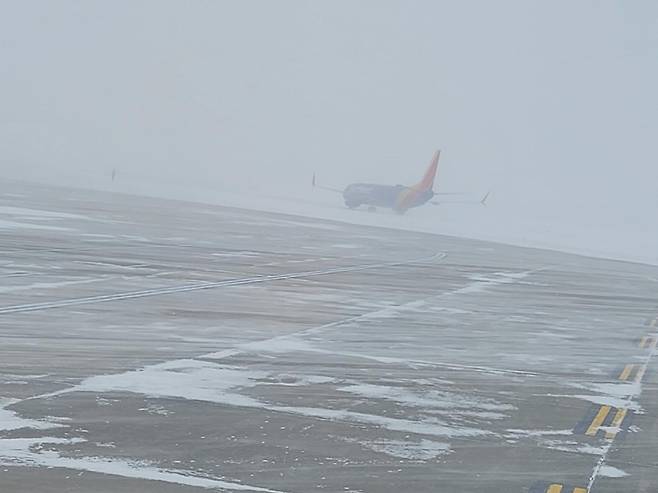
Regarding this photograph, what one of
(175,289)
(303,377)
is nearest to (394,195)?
(175,289)

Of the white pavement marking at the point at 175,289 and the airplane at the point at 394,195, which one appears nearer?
the white pavement marking at the point at 175,289

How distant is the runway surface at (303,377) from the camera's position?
16.3 m

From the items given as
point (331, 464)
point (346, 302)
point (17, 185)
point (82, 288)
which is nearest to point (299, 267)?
point (346, 302)

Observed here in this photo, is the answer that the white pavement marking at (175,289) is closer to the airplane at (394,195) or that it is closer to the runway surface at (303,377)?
the runway surface at (303,377)

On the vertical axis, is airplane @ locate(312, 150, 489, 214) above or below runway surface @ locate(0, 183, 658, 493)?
above

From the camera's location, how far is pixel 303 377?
23.4 m

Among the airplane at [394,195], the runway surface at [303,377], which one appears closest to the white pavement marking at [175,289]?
the runway surface at [303,377]

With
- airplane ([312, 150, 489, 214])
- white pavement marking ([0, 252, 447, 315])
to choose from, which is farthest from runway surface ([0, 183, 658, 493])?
airplane ([312, 150, 489, 214])

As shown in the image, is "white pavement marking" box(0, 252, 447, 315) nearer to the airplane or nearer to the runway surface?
the runway surface

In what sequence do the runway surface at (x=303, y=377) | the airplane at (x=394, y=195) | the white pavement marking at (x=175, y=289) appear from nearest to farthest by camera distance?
the runway surface at (x=303, y=377) < the white pavement marking at (x=175, y=289) < the airplane at (x=394, y=195)

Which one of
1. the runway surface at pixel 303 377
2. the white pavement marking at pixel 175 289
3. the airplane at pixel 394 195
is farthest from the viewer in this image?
the airplane at pixel 394 195

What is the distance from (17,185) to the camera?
94250 mm

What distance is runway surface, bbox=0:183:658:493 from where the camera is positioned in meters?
16.3

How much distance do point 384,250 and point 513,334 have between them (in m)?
31.0
